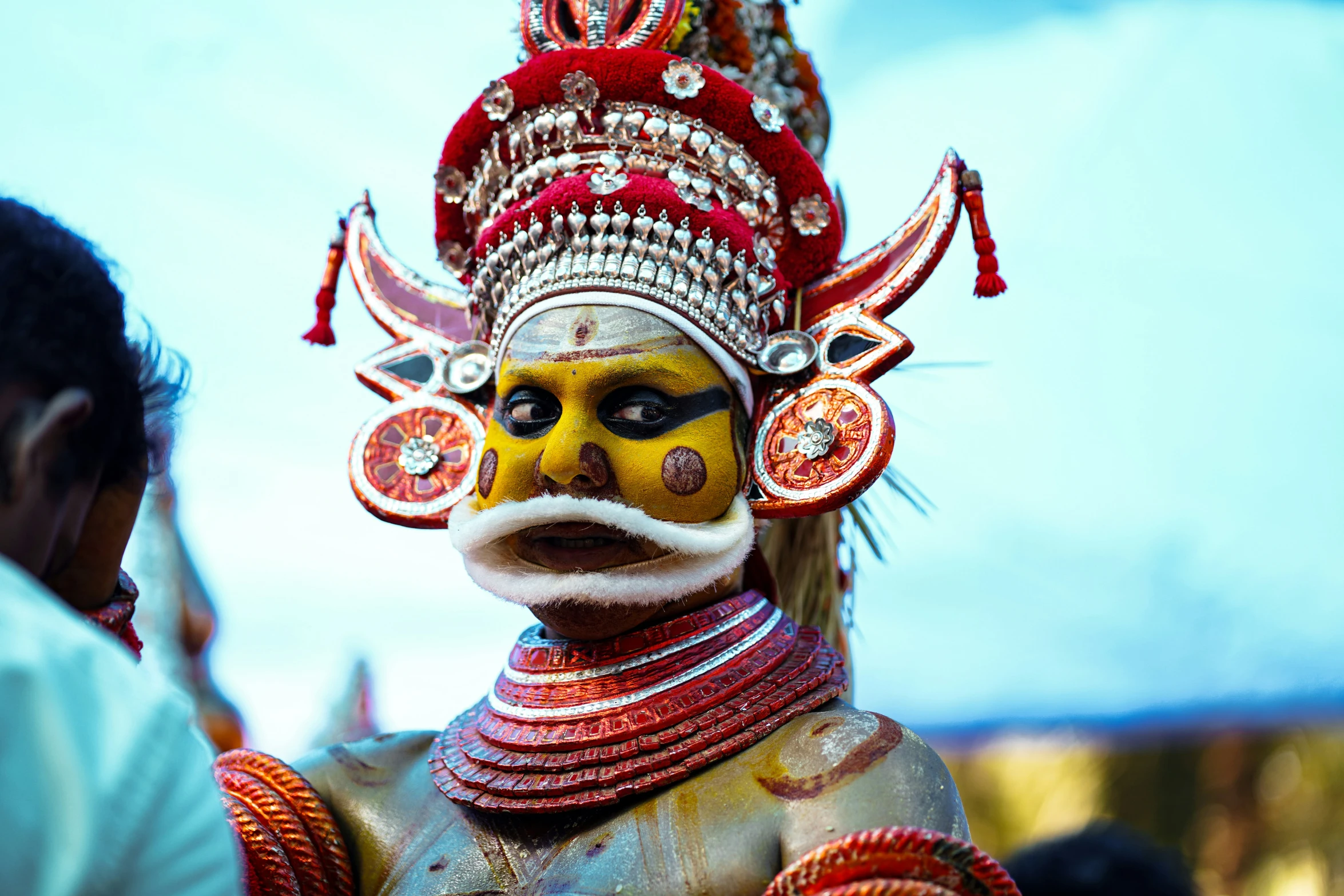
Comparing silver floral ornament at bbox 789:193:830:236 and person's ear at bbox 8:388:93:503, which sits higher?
silver floral ornament at bbox 789:193:830:236

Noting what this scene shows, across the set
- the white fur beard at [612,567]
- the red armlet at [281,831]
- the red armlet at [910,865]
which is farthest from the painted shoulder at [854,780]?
the red armlet at [281,831]

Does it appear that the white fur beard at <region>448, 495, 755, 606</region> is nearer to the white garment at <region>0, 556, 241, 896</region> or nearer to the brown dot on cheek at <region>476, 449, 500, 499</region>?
the brown dot on cheek at <region>476, 449, 500, 499</region>

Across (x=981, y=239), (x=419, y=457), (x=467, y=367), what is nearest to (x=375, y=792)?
(x=419, y=457)

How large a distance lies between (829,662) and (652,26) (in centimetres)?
149

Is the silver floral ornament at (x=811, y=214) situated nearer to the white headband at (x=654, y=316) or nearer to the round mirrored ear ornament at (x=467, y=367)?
the white headband at (x=654, y=316)

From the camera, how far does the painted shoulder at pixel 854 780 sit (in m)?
2.14

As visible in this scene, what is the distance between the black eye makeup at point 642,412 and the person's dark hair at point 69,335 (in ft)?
3.57

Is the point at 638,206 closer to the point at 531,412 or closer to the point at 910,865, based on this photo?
the point at 531,412

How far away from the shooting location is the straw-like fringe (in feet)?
10.9

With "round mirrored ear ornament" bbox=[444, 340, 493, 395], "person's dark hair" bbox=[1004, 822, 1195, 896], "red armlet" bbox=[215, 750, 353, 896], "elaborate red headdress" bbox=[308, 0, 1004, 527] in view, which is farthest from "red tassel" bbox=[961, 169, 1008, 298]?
"red armlet" bbox=[215, 750, 353, 896]

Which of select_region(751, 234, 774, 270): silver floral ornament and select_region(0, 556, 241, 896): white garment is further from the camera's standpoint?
select_region(751, 234, 774, 270): silver floral ornament

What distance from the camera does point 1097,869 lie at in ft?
10.1

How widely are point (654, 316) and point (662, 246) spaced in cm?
15

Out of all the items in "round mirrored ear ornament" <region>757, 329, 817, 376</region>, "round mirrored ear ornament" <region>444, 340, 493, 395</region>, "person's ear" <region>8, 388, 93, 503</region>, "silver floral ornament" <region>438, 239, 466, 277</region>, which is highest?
"silver floral ornament" <region>438, 239, 466, 277</region>
